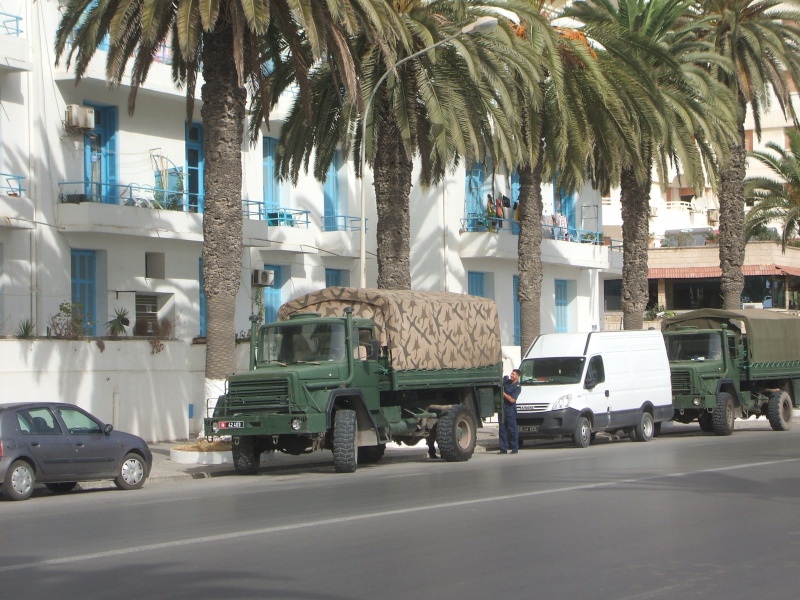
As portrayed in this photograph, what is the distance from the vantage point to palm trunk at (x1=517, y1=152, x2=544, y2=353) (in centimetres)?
2838

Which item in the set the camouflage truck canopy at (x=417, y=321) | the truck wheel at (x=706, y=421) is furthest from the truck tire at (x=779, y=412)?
the camouflage truck canopy at (x=417, y=321)

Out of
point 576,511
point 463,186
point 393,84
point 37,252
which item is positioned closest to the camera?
point 576,511

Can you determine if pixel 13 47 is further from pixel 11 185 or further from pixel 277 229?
pixel 277 229

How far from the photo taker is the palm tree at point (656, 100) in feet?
87.4

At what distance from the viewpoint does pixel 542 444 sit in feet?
85.4

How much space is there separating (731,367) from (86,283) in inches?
630

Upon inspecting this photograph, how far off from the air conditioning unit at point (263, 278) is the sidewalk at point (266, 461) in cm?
673

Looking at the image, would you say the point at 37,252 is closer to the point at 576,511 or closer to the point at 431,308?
the point at 431,308

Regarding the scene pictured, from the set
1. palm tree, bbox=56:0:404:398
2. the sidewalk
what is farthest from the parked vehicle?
palm tree, bbox=56:0:404:398

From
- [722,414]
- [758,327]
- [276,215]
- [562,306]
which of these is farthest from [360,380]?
[562,306]

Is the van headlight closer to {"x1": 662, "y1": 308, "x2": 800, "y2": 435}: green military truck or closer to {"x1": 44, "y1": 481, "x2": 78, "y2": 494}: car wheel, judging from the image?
{"x1": 662, "y1": 308, "x2": 800, "y2": 435}: green military truck

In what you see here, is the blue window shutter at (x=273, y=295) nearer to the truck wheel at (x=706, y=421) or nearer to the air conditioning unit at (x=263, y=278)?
the air conditioning unit at (x=263, y=278)

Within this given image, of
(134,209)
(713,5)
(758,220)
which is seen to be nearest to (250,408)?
(134,209)

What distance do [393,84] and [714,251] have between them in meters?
35.4
